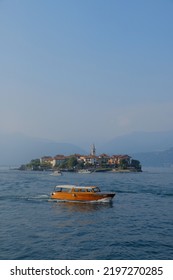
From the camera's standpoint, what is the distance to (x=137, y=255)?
61.2 feet

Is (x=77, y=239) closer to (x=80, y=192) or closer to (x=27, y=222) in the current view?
(x=27, y=222)

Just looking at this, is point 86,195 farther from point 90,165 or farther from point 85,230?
point 90,165

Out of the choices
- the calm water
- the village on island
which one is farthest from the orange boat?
the village on island

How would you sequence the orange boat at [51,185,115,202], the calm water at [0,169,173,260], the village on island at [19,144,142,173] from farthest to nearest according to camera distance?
the village on island at [19,144,142,173] < the orange boat at [51,185,115,202] < the calm water at [0,169,173,260]

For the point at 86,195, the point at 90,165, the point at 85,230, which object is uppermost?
the point at 90,165

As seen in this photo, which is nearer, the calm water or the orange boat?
the calm water

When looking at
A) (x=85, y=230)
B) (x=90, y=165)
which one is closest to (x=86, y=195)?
(x=85, y=230)

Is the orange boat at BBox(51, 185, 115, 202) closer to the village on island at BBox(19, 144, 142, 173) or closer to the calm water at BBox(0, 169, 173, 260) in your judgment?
the calm water at BBox(0, 169, 173, 260)

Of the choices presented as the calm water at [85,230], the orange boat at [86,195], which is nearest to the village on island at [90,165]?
the orange boat at [86,195]

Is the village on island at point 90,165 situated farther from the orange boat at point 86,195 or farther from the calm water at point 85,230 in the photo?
the calm water at point 85,230

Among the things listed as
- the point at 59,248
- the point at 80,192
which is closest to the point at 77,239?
the point at 59,248

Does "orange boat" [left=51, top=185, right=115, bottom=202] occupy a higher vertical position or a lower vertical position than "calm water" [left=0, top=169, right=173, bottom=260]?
higher

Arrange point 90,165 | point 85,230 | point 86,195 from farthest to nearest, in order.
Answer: point 90,165
point 86,195
point 85,230

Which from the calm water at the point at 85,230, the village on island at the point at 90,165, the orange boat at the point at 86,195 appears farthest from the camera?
the village on island at the point at 90,165
